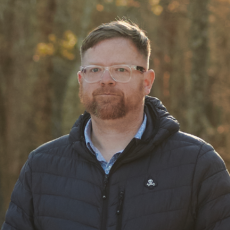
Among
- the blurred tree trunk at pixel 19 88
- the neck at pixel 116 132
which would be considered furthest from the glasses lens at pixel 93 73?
the blurred tree trunk at pixel 19 88

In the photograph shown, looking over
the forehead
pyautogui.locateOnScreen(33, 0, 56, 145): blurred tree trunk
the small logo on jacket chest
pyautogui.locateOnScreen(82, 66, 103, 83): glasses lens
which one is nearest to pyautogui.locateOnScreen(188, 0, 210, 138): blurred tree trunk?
pyautogui.locateOnScreen(33, 0, 56, 145): blurred tree trunk

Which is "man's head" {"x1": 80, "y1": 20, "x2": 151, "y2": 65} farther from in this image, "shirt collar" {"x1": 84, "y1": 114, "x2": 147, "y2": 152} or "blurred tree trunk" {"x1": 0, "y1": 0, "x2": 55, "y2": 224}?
"blurred tree trunk" {"x1": 0, "y1": 0, "x2": 55, "y2": 224}

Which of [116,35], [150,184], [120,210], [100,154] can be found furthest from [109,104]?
[120,210]

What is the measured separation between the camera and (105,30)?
2.96 meters

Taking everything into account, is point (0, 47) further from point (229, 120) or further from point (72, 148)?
point (72, 148)

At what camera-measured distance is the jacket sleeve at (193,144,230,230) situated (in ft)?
8.34

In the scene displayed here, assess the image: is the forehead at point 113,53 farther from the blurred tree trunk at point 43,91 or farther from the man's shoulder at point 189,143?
the blurred tree trunk at point 43,91

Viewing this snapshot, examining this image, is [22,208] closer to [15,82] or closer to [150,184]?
[150,184]

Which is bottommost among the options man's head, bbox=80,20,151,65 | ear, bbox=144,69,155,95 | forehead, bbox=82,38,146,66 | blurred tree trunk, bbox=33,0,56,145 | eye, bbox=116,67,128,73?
blurred tree trunk, bbox=33,0,56,145

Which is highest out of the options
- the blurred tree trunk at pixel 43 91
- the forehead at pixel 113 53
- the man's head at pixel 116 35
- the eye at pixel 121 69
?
the man's head at pixel 116 35

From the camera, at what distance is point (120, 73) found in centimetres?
287

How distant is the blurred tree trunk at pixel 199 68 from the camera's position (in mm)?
7895

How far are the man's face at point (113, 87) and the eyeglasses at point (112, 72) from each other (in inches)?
0.9

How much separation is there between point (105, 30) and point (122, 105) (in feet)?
1.86
